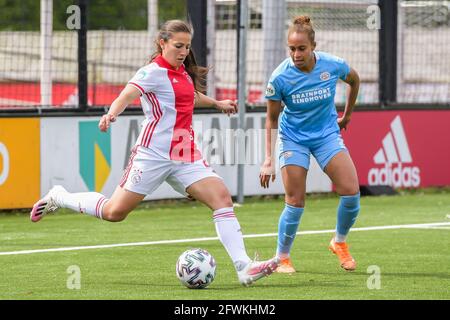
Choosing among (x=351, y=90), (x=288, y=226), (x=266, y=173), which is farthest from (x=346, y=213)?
(x=351, y=90)

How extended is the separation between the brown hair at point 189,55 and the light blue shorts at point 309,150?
35.4 inches

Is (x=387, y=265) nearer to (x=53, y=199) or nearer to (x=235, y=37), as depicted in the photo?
(x=53, y=199)

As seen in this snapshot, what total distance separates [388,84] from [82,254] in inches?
300

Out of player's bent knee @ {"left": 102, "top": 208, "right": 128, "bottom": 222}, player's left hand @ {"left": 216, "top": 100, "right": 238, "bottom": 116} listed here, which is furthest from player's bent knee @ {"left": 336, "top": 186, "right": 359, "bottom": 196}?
player's bent knee @ {"left": 102, "top": 208, "right": 128, "bottom": 222}

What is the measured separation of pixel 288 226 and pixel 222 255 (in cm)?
124

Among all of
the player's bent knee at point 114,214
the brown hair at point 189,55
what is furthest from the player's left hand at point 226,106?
the player's bent knee at point 114,214

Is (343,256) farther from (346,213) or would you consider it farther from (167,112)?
(167,112)

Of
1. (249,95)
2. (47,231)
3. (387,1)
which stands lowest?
(47,231)

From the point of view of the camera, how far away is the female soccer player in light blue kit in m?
9.95

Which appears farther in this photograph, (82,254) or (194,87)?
(82,254)

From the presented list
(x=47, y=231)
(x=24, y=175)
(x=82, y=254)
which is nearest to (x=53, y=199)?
(x=82, y=254)

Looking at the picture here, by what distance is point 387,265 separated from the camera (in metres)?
10.5

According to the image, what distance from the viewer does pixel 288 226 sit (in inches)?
399
